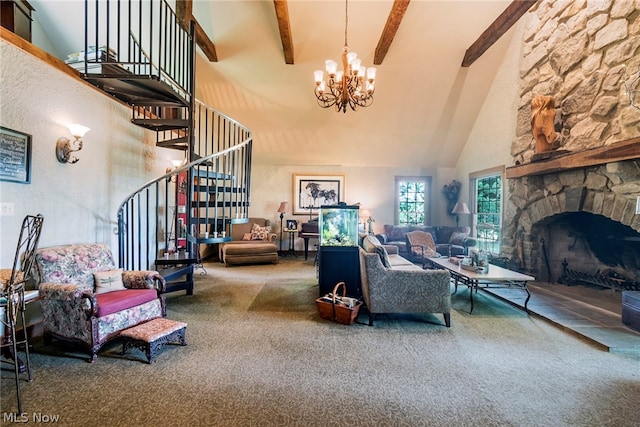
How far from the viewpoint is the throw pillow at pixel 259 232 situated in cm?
668

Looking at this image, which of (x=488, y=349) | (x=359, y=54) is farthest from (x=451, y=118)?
(x=488, y=349)

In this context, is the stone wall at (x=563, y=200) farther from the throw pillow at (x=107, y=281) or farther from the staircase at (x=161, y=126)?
the throw pillow at (x=107, y=281)

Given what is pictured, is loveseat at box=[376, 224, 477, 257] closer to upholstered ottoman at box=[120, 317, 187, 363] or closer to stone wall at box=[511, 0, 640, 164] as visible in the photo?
stone wall at box=[511, 0, 640, 164]

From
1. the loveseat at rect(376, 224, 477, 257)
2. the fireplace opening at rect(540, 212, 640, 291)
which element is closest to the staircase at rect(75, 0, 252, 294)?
the loveseat at rect(376, 224, 477, 257)

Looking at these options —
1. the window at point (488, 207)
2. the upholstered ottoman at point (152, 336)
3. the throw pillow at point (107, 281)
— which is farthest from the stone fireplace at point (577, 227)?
the throw pillow at point (107, 281)

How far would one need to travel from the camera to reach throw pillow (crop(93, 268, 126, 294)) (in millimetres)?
2754

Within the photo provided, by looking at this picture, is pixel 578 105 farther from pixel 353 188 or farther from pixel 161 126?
pixel 161 126

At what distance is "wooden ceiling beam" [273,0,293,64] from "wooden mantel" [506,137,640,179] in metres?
4.19

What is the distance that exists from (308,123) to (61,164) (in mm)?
4510

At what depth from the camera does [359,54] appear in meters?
5.17

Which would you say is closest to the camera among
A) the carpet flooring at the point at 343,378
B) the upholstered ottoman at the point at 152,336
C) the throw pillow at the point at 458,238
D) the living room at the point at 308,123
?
the carpet flooring at the point at 343,378

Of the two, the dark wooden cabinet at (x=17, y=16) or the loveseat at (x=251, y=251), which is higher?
the dark wooden cabinet at (x=17, y=16)

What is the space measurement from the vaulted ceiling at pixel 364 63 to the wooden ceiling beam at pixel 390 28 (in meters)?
0.02

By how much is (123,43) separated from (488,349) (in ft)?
23.3
